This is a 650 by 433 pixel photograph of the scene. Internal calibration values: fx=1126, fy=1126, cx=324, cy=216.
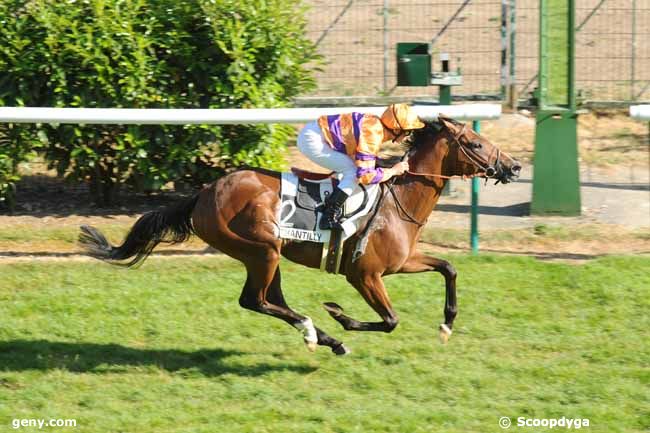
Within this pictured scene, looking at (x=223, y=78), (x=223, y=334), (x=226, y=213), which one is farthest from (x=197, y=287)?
(x=223, y=78)

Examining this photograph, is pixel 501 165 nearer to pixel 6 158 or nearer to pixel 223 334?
pixel 223 334

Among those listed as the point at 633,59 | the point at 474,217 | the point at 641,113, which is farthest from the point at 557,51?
the point at 633,59

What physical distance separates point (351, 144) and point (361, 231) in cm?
56

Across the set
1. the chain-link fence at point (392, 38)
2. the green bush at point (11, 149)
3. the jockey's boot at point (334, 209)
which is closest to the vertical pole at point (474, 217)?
the jockey's boot at point (334, 209)

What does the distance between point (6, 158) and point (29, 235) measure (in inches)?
27.8

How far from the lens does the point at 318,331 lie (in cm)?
737

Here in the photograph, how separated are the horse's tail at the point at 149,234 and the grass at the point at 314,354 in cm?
59

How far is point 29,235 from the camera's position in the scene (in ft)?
31.7

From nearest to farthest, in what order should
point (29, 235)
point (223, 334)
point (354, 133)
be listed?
point (354, 133) < point (223, 334) < point (29, 235)

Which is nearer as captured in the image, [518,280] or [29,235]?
[518,280]

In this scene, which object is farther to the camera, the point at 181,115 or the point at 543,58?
the point at 543,58

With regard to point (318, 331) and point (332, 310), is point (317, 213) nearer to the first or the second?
point (332, 310)

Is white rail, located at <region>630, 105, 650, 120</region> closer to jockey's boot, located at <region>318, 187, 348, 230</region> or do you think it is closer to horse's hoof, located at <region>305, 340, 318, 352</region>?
jockey's boot, located at <region>318, 187, 348, 230</region>

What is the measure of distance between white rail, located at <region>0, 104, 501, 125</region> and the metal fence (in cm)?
490
